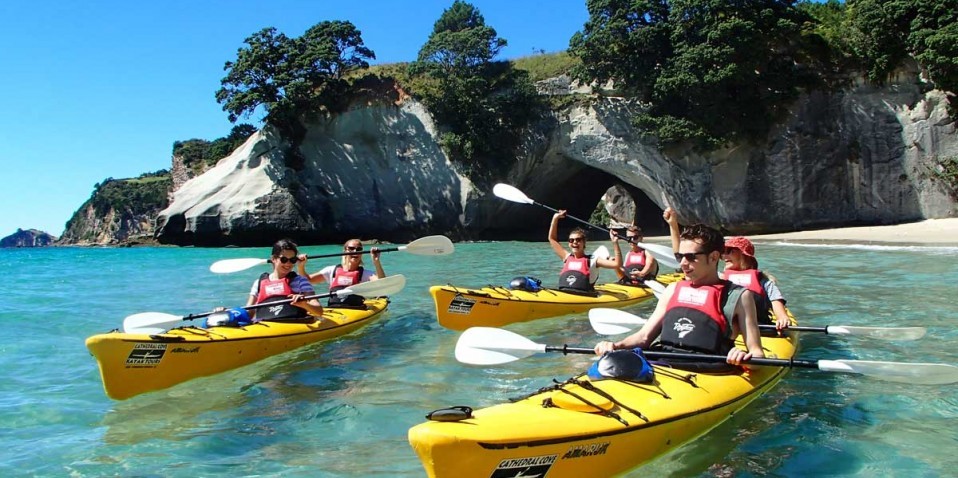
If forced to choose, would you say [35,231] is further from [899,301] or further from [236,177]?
[899,301]

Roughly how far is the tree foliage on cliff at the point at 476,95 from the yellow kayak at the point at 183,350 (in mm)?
22530

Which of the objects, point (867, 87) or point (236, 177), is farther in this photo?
point (236, 177)

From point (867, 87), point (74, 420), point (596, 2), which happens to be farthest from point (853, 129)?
point (74, 420)

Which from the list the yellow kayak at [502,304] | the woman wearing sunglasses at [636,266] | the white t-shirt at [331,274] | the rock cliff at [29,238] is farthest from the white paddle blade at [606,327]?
the rock cliff at [29,238]

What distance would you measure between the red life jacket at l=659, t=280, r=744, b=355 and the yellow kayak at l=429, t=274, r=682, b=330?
12.9 ft

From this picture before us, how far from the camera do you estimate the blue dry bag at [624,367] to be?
398cm

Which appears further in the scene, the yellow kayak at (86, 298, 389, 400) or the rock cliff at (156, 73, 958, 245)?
the rock cliff at (156, 73, 958, 245)

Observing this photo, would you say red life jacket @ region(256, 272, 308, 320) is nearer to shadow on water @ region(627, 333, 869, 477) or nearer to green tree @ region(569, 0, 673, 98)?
shadow on water @ region(627, 333, 869, 477)

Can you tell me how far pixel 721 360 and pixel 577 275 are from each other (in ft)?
17.1

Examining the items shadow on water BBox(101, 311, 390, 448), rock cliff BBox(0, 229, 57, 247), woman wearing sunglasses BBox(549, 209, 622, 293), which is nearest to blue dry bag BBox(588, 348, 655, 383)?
shadow on water BBox(101, 311, 390, 448)

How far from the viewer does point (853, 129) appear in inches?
930

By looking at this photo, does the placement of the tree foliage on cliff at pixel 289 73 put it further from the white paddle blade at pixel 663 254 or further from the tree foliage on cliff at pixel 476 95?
the white paddle blade at pixel 663 254

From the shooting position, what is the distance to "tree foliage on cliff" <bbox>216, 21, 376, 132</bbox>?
30.2 m

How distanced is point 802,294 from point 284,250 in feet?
25.7
